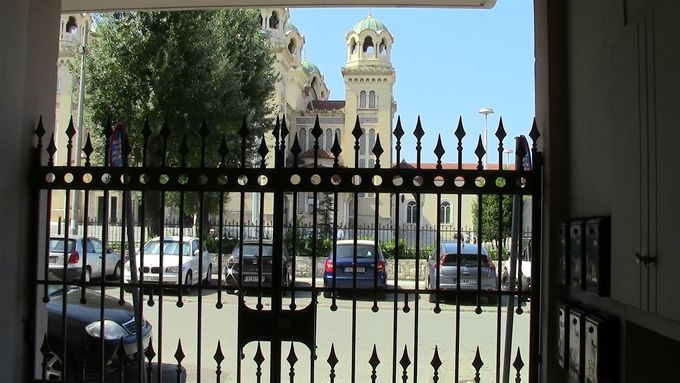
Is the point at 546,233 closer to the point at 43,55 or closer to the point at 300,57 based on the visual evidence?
the point at 43,55

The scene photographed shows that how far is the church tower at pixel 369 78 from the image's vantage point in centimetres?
5466

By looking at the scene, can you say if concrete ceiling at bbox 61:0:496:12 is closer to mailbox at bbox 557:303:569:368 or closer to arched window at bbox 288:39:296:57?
mailbox at bbox 557:303:569:368

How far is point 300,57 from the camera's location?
195ft

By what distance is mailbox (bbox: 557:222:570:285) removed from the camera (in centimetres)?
356

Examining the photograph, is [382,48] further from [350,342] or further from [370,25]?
[350,342]

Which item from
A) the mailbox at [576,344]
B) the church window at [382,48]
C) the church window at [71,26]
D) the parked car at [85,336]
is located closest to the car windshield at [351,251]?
the parked car at [85,336]

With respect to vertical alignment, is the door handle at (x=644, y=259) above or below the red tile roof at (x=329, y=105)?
below

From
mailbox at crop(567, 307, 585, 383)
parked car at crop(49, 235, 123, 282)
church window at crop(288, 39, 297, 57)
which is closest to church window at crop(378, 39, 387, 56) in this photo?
church window at crop(288, 39, 297, 57)

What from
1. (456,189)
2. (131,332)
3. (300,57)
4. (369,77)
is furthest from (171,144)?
(300,57)

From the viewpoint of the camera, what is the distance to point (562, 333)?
11.9 ft

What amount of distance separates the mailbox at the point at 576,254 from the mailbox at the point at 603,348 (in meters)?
0.24

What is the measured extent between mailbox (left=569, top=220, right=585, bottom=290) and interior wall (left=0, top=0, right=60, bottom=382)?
3685 mm

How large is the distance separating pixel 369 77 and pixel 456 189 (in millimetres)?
52109

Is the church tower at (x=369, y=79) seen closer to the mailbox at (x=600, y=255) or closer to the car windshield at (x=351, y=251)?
the car windshield at (x=351, y=251)
